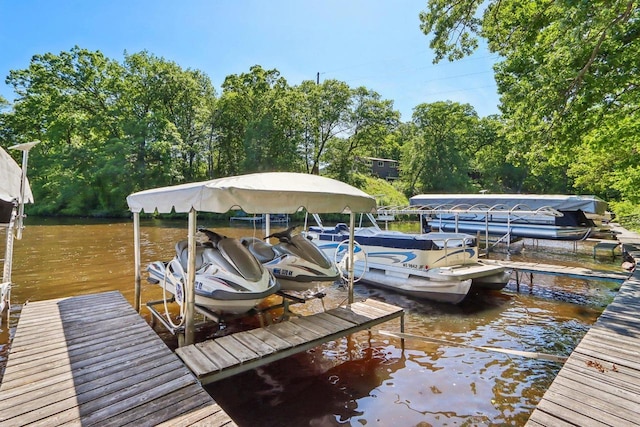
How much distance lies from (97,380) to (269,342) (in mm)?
1653

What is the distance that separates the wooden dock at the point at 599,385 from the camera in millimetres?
2559

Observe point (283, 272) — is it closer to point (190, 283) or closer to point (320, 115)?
point (190, 283)

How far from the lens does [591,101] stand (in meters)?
7.73

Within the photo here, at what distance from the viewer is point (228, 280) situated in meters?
4.54

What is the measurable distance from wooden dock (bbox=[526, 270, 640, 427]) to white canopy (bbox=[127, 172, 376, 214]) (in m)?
2.98

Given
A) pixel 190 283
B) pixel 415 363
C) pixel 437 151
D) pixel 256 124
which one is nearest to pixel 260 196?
pixel 190 283

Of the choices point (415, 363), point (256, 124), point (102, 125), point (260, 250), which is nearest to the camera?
point (415, 363)

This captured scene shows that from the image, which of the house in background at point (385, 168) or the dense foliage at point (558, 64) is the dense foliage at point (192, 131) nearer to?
the house in background at point (385, 168)

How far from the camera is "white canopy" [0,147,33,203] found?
4.30 m

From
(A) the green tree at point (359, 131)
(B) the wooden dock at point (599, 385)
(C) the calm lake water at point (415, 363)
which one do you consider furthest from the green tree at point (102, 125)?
(B) the wooden dock at point (599, 385)

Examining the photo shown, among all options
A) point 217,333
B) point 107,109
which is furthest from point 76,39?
point 217,333

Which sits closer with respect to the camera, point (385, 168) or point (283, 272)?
point (283, 272)

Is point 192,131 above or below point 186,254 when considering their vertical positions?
above

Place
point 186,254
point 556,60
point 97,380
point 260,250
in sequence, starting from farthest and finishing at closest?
point 556,60 → point 260,250 → point 186,254 → point 97,380
